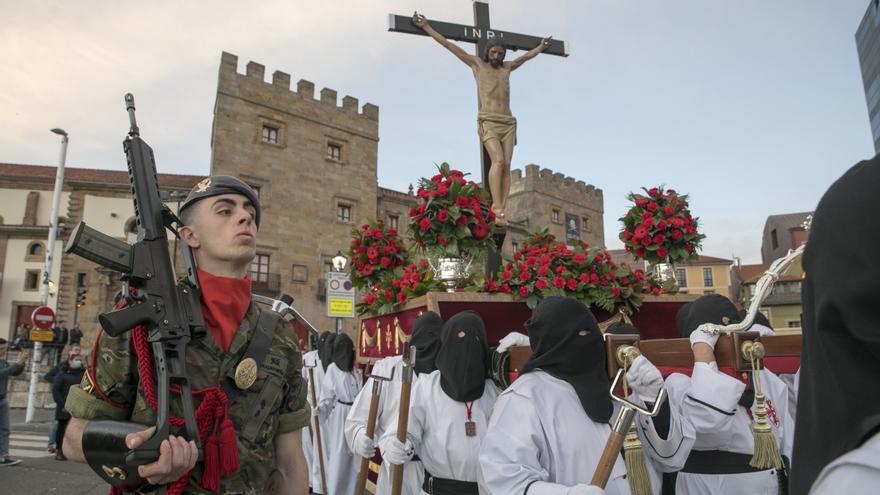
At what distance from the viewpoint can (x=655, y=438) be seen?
2.67m

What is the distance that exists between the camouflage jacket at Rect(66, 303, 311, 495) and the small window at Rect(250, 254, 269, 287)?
24888 millimetres

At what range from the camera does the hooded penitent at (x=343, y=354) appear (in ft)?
26.7

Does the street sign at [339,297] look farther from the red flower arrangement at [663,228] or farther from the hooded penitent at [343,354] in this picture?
the red flower arrangement at [663,228]

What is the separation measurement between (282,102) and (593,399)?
28.5 m

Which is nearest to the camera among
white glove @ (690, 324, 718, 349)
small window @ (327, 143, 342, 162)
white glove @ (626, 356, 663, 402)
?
white glove @ (626, 356, 663, 402)

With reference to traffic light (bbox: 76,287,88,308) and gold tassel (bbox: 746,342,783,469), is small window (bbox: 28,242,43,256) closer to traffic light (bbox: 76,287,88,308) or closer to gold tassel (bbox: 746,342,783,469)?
traffic light (bbox: 76,287,88,308)

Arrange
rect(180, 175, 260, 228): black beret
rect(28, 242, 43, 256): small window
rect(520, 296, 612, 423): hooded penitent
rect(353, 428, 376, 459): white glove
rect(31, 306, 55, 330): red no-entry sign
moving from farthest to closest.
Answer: rect(28, 242, 43, 256): small window, rect(31, 306, 55, 330): red no-entry sign, rect(353, 428, 376, 459): white glove, rect(520, 296, 612, 423): hooded penitent, rect(180, 175, 260, 228): black beret

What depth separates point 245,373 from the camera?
6.68 ft

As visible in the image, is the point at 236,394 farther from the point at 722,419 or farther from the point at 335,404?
the point at 335,404

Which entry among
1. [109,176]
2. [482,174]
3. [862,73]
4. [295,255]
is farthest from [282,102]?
[862,73]

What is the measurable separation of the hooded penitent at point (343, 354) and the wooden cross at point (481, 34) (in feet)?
11.1

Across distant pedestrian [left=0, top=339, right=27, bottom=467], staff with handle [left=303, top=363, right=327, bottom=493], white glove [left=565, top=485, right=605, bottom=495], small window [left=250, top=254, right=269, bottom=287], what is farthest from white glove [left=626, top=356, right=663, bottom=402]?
small window [left=250, top=254, right=269, bottom=287]

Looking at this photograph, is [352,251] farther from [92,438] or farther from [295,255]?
[295,255]

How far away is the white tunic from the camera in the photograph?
844mm
